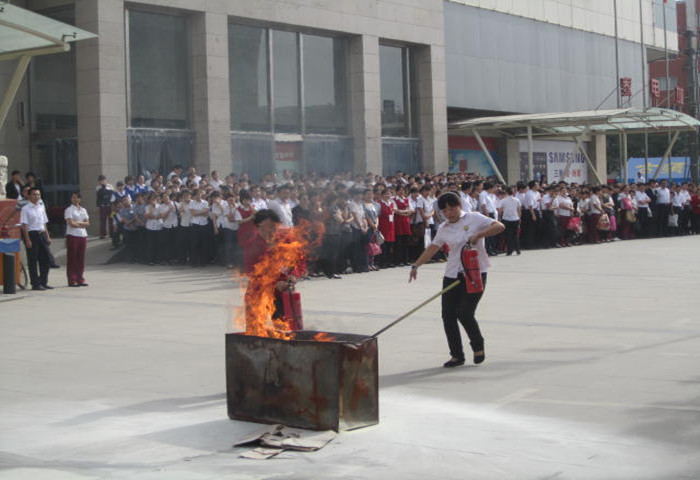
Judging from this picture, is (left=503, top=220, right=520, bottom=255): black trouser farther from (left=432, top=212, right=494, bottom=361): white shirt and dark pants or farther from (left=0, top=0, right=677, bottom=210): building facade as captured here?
(left=432, top=212, right=494, bottom=361): white shirt and dark pants

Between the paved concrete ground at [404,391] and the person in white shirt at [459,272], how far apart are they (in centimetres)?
26

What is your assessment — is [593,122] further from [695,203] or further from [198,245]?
[198,245]

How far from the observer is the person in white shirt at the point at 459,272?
898 centimetres

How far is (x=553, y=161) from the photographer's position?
4316 cm

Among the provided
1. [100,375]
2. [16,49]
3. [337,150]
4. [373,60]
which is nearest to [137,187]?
[16,49]

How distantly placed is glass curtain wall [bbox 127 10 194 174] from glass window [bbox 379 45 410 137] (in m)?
8.54

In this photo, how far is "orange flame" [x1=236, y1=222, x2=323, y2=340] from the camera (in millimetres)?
7520

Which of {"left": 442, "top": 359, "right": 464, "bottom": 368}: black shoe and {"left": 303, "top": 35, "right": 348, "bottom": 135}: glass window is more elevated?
{"left": 303, "top": 35, "right": 348, "bottom": 135}: glass window

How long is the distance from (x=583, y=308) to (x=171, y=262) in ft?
37.3

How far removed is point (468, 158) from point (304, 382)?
107ft

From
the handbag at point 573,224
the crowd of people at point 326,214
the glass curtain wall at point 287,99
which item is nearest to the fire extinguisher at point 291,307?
the crowd of people at point 326,214

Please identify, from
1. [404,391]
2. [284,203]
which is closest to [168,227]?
[284,203]

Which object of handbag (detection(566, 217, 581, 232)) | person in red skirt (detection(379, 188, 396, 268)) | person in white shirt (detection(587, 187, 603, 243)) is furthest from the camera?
person in white shirt (detection(587, 187, 603, 243))

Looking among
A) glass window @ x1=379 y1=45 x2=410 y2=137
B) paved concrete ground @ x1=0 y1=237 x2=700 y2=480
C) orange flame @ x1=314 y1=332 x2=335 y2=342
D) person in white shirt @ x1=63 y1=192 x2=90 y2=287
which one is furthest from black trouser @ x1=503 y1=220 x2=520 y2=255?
orange flame @ x1=314 y1=332 x2=335 y2=342
